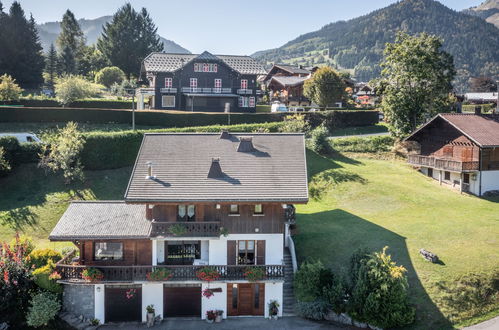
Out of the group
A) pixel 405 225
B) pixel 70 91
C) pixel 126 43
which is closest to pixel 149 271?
pixel 405 225

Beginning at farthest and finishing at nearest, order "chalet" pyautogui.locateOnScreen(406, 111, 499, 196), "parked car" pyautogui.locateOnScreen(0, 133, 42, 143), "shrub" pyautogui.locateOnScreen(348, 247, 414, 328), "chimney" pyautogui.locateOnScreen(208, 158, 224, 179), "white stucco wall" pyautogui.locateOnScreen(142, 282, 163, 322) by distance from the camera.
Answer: "parked car" pyautogui.locateOnScreen(0, 133, 42, 143), "chalet" pyautogui.locateOnScreen(406, 111, 499, 196), "chimney" pyautogui.locateOnScreen(208, 158, 224, 179), "white stucco wall" pyautogui.locateOnScreen(142, 282, 163, 322), "shrub" pyautogui.locateOnScreen(348, 247, 414, 328)

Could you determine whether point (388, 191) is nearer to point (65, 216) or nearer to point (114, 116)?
point (65, 216)

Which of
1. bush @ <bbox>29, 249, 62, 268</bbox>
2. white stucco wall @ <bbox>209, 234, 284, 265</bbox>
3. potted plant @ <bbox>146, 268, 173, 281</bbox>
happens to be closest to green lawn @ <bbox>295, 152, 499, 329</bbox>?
white stucco wall @ <bbox>209, 234, 284, 265</bbox>

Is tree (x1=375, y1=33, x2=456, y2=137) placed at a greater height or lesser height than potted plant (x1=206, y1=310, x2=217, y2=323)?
greater

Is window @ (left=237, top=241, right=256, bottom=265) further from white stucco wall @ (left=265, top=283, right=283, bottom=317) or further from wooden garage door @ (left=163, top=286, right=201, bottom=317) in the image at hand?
wooden garage door @ (left=163, top=286, right=201, bottom=317)

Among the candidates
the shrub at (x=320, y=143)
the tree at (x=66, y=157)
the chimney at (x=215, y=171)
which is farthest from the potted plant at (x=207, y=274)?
the shrub at (x=320, y=143)

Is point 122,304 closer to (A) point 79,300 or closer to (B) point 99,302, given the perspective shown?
(B) point 99,302
